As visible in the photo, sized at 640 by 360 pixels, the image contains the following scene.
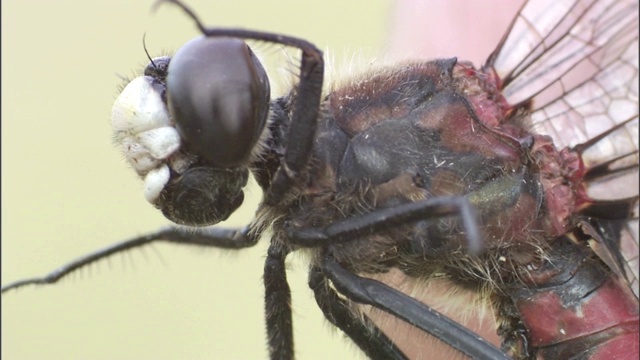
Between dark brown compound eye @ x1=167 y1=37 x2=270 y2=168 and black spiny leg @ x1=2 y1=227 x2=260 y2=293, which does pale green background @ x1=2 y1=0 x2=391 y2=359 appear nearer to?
black spiny leg @ x1=2 y1=227 x2=260 y2=293

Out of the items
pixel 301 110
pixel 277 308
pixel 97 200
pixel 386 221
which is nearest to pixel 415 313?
pixel 386 221

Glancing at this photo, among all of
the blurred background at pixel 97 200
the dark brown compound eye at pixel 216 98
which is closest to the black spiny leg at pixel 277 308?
the dark brown compound eye at pixel 216 98

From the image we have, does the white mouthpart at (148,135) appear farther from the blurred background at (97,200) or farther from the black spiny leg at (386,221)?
the blurred background at (97,200)

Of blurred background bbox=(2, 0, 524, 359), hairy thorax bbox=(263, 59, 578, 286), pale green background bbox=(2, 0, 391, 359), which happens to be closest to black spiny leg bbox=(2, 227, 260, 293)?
hairy thorax bbox=(263, 59, 578, 286)

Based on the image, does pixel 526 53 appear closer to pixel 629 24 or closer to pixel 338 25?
pixel 629 24

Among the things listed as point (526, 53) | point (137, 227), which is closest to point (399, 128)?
point (526, 53)

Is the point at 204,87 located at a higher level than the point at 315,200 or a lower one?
higher
